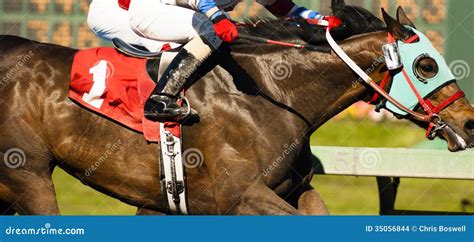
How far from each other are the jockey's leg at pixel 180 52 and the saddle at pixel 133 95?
0.09m

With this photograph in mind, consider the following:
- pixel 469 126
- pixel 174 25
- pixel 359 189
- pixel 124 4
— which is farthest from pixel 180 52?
pixel 359 189

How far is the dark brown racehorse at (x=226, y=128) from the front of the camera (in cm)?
518

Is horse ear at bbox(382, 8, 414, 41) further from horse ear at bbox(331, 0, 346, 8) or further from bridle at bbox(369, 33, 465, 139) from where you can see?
horse ear at bbox(331, 0, 346, 8)

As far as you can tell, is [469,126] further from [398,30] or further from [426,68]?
[398,30]

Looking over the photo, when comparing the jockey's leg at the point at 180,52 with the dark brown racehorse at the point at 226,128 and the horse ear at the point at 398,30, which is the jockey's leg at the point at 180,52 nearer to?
the dark brown racehorse at the point at 226,128

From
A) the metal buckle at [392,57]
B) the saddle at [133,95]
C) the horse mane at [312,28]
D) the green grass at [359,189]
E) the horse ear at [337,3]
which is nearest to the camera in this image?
the metal buckle at [392,57]

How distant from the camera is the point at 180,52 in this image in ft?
17.1

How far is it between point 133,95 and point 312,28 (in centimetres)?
98

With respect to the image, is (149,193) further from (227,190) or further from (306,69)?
(306,69)

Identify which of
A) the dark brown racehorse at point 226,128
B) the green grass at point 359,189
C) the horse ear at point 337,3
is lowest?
the green grass at point 359,189

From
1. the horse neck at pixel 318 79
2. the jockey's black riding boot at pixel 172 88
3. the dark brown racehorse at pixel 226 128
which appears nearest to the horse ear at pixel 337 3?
the dark brown racehorse at pixel 226 128

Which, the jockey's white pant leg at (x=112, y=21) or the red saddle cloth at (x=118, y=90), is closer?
the red saddle cloth at (x=118, y=90)

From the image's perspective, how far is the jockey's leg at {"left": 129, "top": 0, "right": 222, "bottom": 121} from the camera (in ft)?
17.0

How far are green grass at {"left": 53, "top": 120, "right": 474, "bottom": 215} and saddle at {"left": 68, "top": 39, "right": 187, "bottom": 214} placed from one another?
3.25 m
